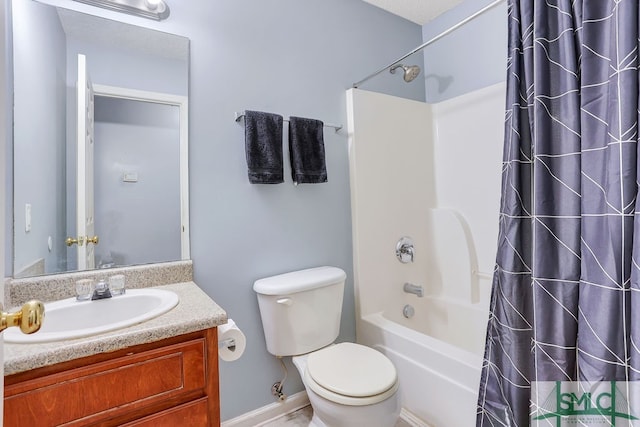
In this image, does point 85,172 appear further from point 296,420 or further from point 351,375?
point 296,420

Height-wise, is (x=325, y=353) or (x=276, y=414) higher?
(x=325, y=353)

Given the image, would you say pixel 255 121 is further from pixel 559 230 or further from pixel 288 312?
A: pixel 559 230

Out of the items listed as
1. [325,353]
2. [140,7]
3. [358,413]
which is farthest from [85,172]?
[358,413]

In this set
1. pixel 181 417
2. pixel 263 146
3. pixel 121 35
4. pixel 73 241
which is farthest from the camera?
pixel 263 146

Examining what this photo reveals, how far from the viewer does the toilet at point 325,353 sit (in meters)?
1.20

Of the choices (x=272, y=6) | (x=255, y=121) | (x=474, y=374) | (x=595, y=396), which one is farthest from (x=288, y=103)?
(x=595, y=396)

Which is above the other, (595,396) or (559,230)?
(559,230)

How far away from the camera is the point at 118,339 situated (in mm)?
838

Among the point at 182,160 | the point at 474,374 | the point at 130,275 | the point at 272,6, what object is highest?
the point at 272,6

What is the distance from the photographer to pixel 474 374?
1.34 metres

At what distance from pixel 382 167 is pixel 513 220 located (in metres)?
1.02

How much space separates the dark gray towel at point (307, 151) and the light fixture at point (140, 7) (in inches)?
29.2

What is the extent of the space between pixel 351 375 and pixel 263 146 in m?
1.14

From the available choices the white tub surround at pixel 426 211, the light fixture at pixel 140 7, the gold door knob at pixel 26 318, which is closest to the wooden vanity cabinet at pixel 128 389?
the gold door knob at pixel 26 318
